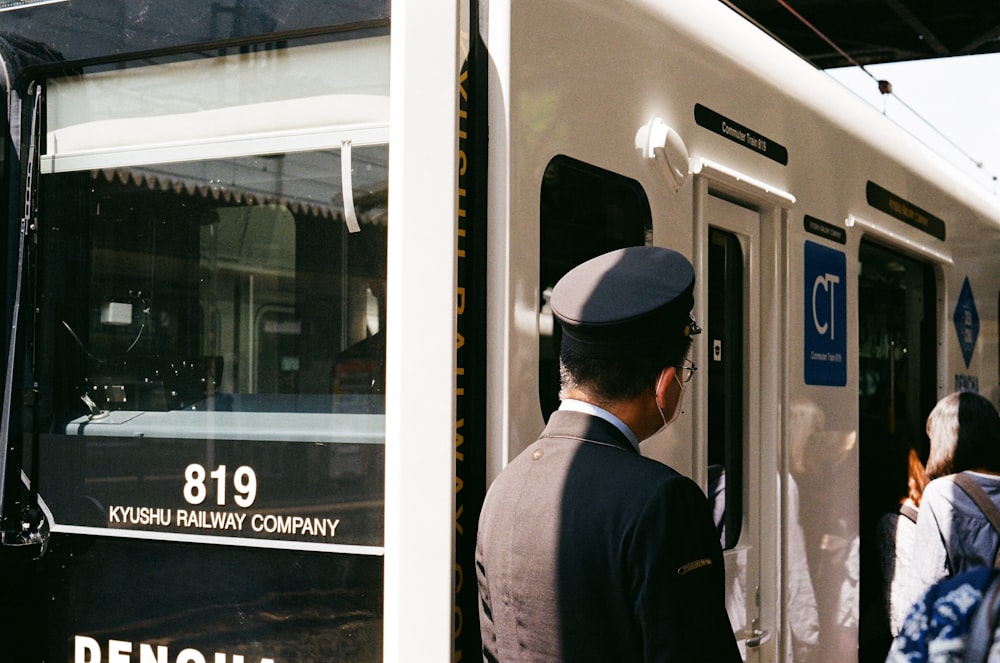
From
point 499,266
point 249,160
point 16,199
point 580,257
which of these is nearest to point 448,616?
point 499,266

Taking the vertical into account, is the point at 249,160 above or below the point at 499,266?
above

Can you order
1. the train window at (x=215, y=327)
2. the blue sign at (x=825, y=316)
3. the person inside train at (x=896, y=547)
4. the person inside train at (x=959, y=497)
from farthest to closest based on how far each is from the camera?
the person inside train at (x=896, y=547) < the blue sign at (x=825, y=316) < the person inside train at (x=959, y=497) < the train window at (x=215, y=327)

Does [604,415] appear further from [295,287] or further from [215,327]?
[215,327]

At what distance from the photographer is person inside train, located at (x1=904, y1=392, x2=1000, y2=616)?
365 centimetres

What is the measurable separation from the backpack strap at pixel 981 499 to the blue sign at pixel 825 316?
0.65 meters

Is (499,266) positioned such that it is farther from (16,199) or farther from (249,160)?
(16,199)

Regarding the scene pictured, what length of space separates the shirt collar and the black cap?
0.09m

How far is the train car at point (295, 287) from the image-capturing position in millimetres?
2428

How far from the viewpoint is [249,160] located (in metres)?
2.67

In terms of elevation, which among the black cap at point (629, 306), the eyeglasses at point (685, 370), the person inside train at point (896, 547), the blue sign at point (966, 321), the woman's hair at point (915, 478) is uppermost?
the blue sign at point (966, 321)

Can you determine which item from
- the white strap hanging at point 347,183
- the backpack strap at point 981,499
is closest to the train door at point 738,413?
the backpack strap at point 981,499

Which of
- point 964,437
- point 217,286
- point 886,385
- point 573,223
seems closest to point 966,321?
point 886,385

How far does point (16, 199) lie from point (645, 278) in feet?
5.40

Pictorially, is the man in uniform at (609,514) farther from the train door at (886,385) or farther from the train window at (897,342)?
the train window at (897,342)
